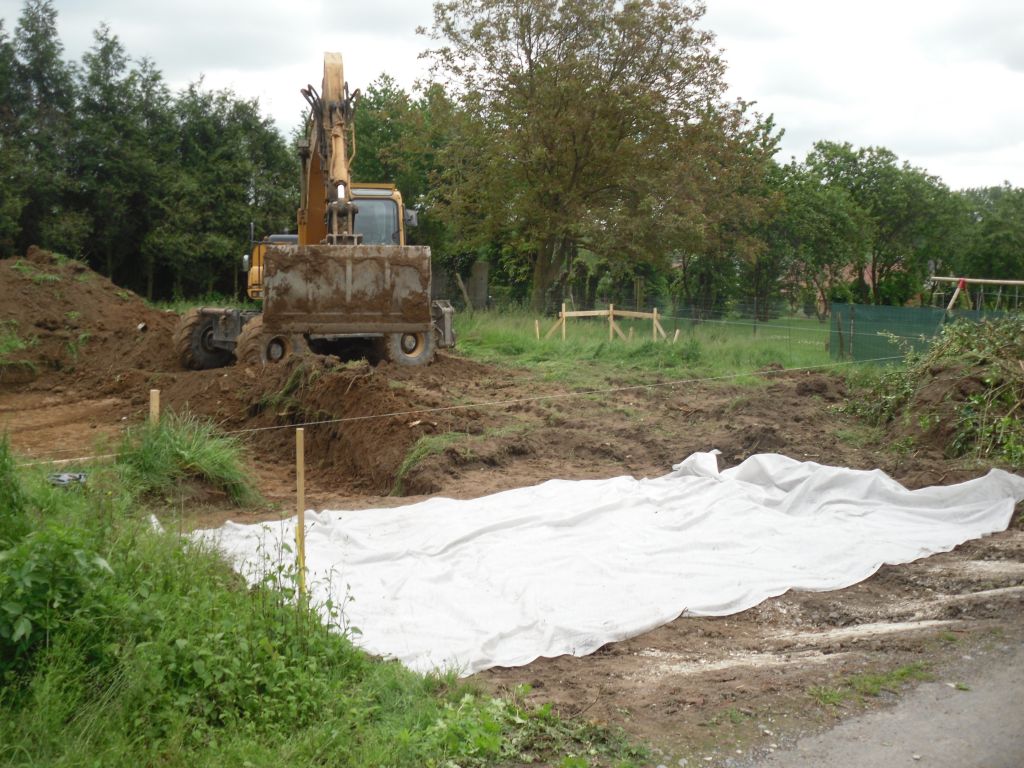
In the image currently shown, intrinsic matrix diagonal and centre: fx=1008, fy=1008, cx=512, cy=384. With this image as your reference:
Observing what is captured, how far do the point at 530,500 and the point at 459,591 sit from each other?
2357mm

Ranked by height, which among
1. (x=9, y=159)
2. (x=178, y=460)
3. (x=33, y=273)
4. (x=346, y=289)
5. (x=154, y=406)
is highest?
(x=9, y=159)

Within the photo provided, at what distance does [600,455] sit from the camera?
1116 centimetres

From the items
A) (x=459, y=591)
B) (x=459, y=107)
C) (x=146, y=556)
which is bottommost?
(x=459, y=591)

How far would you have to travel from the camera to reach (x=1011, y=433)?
9.98 metres

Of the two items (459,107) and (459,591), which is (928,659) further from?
(459,107)

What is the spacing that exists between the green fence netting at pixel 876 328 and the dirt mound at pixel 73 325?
12957mm

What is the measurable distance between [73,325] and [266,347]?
7.55m

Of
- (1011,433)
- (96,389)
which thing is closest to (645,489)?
(1011,433)

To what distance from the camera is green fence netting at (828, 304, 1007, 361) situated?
18922 mm

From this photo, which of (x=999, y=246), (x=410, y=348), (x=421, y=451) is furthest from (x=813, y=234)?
(x=421, y=451)

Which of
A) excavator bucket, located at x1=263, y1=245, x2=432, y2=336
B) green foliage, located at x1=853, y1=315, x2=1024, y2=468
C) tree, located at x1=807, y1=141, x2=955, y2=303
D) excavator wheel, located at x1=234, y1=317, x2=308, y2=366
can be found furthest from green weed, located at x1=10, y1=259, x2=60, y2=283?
tree, located at x1=807, y1=141, x2=955, y2=303

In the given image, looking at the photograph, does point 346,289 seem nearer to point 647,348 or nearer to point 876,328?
point 647,348

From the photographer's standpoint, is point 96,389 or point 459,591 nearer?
point 459,591

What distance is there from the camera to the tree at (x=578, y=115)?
28.1 m
